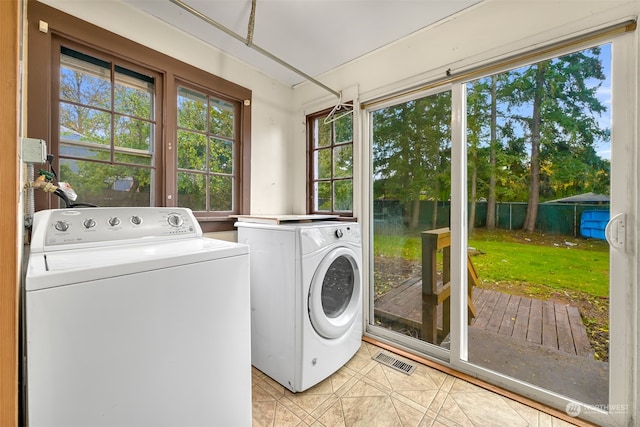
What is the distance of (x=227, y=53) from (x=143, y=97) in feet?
2.54

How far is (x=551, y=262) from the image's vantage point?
58.3 inches

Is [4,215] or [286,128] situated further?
[286,128]

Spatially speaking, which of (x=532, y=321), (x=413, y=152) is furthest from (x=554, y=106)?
(x=532, y=321)

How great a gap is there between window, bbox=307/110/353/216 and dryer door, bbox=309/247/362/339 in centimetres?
58

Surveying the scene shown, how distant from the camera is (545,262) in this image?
1502 millimetres

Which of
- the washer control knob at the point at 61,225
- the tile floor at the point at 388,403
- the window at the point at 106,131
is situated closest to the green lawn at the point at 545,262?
the tile floor at the point at 388,403

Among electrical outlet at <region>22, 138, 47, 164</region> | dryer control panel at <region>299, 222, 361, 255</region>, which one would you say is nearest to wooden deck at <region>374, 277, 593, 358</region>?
dryer control panel at <region>299, 222, 361, 255</region>

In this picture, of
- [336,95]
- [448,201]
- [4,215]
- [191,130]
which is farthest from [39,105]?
[448,201]

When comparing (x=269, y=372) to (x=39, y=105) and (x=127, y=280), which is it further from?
(x=39, y=105)

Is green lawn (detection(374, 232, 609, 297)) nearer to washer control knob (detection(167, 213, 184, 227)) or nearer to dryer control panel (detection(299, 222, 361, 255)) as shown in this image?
dryer control panel (detection(299, 222, 361, 255))

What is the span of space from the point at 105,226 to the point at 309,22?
68.7 inches

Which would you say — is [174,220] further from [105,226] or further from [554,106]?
[554,106]

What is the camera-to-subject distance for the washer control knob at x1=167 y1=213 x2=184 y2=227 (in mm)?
1391

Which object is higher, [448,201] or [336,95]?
[336,95]
